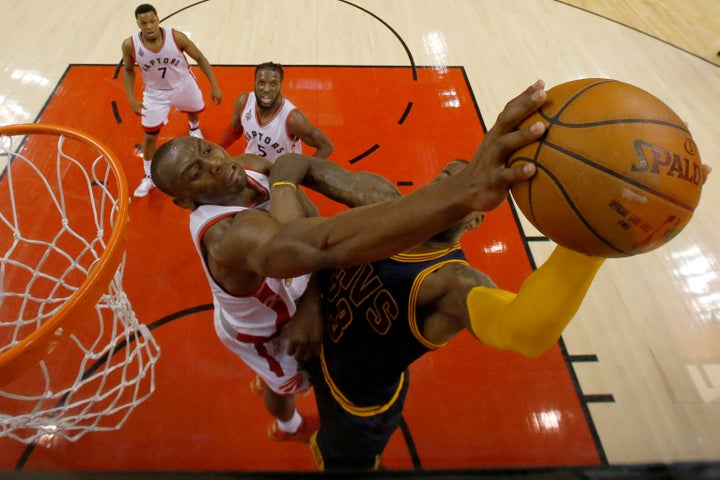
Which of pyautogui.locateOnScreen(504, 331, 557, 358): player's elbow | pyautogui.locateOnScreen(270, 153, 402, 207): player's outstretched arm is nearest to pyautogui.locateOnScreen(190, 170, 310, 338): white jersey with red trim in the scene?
pyautogui.locateOnScreen(270, 153, 402, 207): player's outstretched arm

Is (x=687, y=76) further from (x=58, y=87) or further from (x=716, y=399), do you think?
(x=58, y=87)

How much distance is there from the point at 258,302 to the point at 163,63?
2.76 m

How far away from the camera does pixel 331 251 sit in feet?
3.48

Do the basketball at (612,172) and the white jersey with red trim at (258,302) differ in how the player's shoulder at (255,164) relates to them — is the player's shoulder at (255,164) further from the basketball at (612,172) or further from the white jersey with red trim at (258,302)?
the basketball at (612,172)

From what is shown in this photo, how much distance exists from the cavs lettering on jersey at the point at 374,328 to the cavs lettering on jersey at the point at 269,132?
5.18 ft

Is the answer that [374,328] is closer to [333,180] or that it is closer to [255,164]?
[333,180]

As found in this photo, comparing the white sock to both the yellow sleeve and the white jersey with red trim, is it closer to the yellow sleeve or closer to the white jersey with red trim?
the white jersey with red trim

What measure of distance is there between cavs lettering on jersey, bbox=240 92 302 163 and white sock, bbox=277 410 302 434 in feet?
5.60

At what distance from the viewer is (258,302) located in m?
1.86

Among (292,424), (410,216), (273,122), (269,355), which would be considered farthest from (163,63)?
(410,216)

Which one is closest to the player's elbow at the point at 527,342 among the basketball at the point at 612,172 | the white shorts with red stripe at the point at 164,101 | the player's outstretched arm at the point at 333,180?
the basketball at the point at 612,172

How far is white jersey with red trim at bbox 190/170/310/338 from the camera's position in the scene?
1750 millimetres

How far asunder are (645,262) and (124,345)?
145 inches

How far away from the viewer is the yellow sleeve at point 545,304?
43.2 inches
